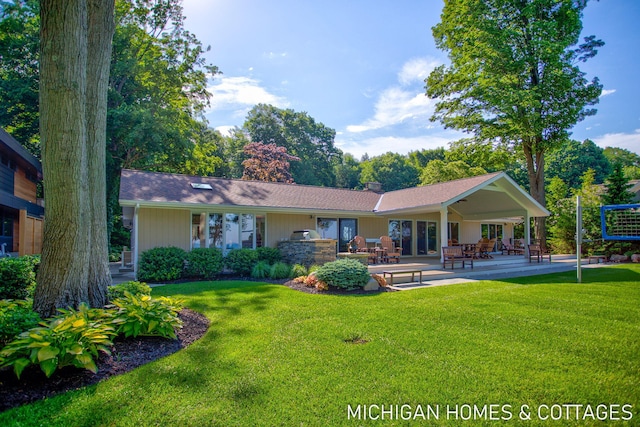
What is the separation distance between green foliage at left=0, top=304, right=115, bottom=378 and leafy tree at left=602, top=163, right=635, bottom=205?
2283 cm

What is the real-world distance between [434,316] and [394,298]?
5.79 feet

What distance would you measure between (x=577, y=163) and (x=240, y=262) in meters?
45.7

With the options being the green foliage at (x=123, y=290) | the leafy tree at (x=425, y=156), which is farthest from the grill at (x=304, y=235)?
the leafy tree at (x=425, y=156)

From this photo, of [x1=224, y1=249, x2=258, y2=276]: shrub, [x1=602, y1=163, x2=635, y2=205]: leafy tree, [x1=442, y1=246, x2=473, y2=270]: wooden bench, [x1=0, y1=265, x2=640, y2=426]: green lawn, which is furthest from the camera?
[x1=602, y1=163, x2=635, y2=205]: leafy tree

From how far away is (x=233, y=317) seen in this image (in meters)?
6.11

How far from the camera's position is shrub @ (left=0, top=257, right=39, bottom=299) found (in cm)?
710

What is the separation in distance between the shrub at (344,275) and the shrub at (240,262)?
3958mm

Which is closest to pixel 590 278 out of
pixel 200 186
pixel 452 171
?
pixel 200 186

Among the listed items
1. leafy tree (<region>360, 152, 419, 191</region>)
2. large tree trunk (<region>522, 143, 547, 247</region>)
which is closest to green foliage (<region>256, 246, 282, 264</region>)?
large tree trunk (<region>522, 143, 547, 247</region>)

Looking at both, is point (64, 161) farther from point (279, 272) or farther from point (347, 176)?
point (347, 176)

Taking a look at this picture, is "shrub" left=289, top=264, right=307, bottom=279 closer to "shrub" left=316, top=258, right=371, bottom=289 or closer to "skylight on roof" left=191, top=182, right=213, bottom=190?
"shrub" left=316, top=258, right=371, bottom=289

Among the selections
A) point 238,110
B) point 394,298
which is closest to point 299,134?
point 238,110

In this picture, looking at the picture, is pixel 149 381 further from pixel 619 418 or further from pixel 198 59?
pixel 198 59

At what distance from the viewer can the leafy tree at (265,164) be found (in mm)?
29734
